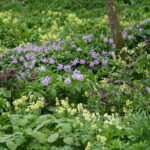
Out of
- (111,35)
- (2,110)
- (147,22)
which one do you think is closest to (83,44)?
(111,35)

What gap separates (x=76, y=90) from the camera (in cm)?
525

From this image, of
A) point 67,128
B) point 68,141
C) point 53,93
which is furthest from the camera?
point 53,93

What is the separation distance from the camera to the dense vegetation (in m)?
3.58

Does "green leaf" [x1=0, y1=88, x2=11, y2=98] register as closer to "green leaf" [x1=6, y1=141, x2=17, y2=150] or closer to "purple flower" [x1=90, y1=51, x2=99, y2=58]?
"green leaf" [x1=6, y1=141, x2=17, y2=150]

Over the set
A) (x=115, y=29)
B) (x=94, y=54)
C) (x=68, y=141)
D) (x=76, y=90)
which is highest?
(x=115, y=29)

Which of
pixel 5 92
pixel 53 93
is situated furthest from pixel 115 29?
pixel 5 92

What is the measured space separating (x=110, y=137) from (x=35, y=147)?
2.53ft

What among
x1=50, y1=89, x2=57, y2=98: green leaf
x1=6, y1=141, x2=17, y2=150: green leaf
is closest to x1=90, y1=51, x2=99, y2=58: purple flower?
x1=50, y1=89, x2=57, y2=98: green leaf

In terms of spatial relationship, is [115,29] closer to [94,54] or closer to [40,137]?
[94,54]

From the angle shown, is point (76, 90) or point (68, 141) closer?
point (68, 141)

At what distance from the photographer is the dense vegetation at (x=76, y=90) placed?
3.58 meters

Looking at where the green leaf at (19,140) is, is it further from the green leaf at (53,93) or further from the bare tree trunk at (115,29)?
the bare tree trunk at (115,29)

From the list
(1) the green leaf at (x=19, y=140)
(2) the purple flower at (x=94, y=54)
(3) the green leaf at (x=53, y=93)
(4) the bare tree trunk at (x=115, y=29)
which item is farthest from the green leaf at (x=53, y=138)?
(4) the bare tree trunk at (x=115, y=29)

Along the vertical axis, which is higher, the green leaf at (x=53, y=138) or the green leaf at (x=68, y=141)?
the green leaf at (x=53, y=138)
